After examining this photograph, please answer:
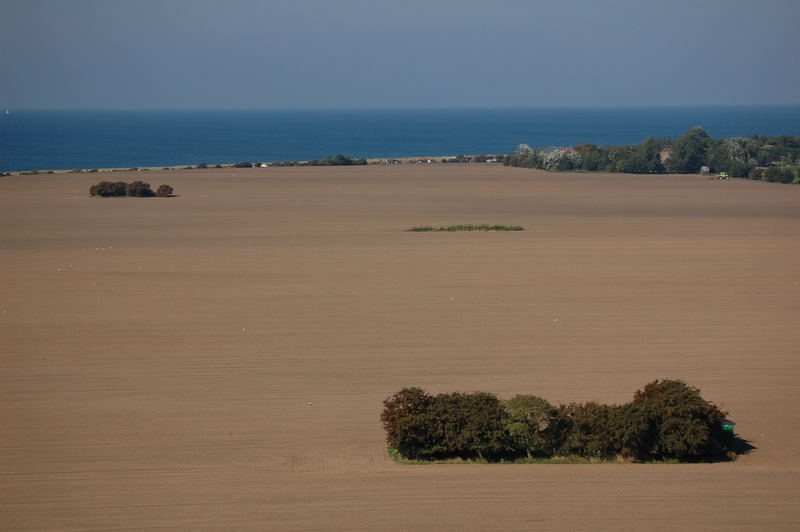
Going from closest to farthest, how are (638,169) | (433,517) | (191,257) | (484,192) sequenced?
(433,517) < (191,257) < (484,192) < (638,169)

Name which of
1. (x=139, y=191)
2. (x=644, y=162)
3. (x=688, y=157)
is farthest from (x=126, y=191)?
(x=688, y=157)

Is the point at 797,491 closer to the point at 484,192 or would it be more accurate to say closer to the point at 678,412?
the point at 678,412

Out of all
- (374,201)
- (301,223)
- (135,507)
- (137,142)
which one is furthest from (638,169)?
(137,142)

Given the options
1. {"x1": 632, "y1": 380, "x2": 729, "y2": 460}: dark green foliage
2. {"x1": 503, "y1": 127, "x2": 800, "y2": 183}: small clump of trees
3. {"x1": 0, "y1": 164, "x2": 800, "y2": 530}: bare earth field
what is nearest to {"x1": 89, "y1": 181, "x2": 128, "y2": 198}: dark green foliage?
{"x1": 0, "y1": 164, "x2": 800, "y2": 530}: bare earth field

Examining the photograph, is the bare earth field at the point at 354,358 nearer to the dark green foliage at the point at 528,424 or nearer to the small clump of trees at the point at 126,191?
the dark green foliage at the point at 528,424

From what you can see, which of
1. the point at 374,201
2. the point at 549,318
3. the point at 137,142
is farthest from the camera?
the point at 137,142

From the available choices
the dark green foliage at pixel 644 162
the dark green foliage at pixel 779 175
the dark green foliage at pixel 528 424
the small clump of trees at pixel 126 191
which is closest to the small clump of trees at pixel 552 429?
the dark green foliage at pixel 528 424

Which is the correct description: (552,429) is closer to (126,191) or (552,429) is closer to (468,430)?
Result: (468,430)
